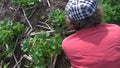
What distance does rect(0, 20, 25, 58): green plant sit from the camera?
3.34 meters

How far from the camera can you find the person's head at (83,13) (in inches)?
96.9

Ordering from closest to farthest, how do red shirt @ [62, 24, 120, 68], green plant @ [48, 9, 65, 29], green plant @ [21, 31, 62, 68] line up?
red shirt @ [62, 24, 120, 68], green plant @ [21, 31, 62, 68], green plant @ [48, 9, 65, 29]

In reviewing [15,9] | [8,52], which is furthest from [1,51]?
[15,9]

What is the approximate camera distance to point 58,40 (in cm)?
317

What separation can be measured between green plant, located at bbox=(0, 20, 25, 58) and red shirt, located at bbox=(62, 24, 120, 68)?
3.28ft

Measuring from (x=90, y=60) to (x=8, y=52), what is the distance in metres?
1.17

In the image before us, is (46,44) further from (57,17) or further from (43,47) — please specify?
(57,17)

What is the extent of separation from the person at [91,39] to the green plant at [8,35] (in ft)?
3.12

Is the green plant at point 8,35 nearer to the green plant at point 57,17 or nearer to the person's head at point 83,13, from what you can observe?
the green plant at point 57,17

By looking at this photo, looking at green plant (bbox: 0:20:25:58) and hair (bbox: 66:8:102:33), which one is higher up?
hair (bbox: 66:8:102:33)

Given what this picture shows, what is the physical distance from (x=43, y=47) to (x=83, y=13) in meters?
0.77

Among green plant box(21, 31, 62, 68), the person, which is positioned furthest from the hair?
green plant box(21, 31, 62, 68)

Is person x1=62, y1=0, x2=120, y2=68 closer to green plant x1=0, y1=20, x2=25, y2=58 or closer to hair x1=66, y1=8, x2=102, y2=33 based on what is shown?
hair x1=66, y1=8, x2=102, y2=33

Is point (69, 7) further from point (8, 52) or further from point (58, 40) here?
point (8, 52)
